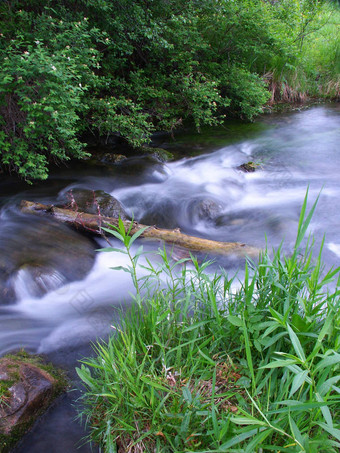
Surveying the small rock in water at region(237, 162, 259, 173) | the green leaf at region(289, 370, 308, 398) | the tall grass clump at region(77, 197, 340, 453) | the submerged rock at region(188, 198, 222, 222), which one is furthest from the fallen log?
the small rock in water at region(237, 162, 259, 173)

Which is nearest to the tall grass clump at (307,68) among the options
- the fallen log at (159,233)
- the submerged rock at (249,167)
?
the submerged rock at (249,167)

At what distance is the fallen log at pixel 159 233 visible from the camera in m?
3.85

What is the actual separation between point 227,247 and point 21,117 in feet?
12.5

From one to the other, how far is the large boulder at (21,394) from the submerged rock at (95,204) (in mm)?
2786

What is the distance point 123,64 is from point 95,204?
412 cm

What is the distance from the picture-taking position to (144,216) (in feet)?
18.2

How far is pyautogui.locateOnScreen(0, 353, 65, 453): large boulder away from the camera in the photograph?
201 cm

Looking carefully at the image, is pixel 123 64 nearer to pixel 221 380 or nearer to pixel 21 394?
pixel 21 394

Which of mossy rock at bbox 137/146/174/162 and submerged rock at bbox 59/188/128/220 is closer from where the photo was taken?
submerged rock at bbox 59/188/128/220

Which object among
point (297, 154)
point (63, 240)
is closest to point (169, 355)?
point (63, 240)

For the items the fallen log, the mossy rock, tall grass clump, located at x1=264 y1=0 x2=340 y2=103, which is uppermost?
tall grass clump, located at x1=264 y1=0 x2=340 y2=103

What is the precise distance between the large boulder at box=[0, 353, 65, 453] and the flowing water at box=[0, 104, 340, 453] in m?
0.09

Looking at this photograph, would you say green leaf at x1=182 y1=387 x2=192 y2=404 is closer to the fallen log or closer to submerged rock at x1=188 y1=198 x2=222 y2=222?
the fallen log

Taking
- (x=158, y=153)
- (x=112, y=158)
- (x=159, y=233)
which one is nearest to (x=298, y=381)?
(x=159, y=233)
